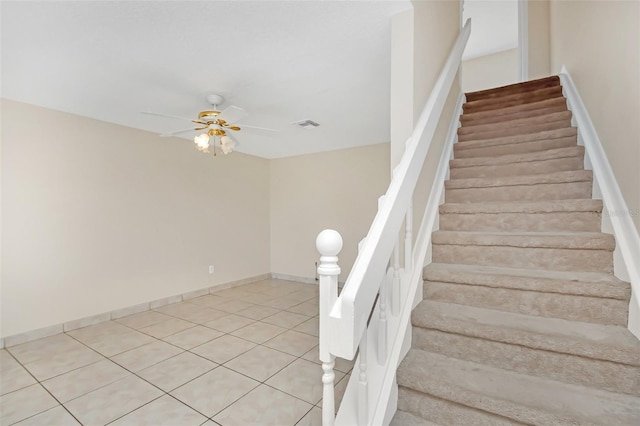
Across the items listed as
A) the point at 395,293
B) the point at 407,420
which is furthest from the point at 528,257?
the point at 407,420

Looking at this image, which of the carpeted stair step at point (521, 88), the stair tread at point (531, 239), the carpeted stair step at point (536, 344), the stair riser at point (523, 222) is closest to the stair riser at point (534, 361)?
the carpeted stair step at point (536, 344)

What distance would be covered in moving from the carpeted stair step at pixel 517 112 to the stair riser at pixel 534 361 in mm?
2352

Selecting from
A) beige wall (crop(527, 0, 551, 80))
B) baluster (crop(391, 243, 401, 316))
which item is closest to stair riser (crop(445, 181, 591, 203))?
baluster (crop(391, 243, 401, 316))

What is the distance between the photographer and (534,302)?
1.52 meters

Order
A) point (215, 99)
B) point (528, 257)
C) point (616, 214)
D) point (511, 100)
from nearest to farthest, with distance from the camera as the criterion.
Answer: point (616, 214), point (528, 257), point (215, 99), point (511, 100)

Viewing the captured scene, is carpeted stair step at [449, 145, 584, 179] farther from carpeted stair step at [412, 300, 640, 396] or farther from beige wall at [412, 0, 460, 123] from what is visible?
carpeted stair step at [412, 300, 640, 396]

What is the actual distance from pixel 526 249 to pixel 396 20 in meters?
1.54

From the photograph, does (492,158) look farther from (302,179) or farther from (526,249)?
(302,179)

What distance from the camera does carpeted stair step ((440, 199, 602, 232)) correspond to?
1800 mm

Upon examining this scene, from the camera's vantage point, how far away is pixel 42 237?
119 inches

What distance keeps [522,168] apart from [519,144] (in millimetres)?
338

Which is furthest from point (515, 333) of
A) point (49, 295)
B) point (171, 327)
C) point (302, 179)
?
point (302, 179)

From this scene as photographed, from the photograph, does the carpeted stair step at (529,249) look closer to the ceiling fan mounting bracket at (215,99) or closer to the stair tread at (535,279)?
the stair tread at (535,279)

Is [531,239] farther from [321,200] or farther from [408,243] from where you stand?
[321,200]
